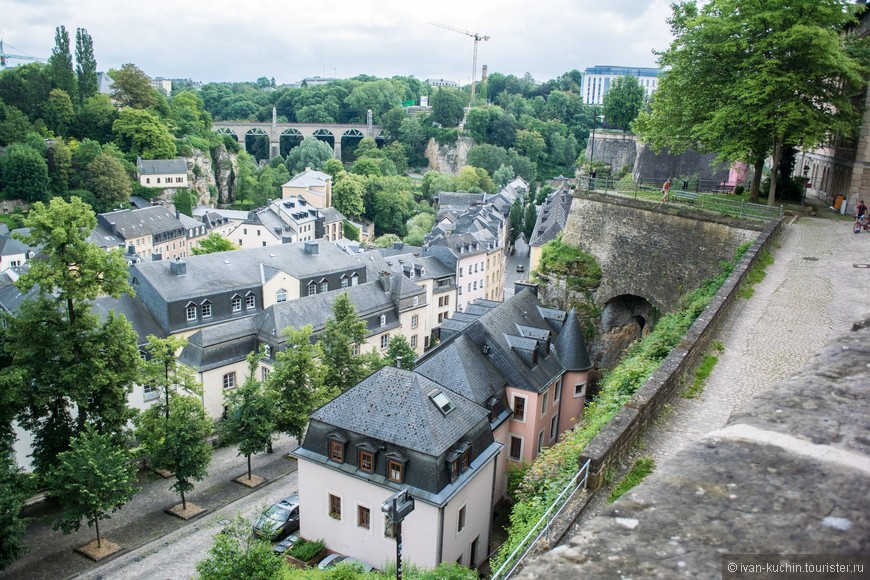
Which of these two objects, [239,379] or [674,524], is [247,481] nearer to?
[239,379]

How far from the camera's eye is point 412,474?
1650cm

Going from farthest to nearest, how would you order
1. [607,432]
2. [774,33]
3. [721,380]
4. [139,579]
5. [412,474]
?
[774,33]
[139,579]
[412,474]
[721,380]
[607,432]

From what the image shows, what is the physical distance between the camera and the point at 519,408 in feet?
73.2

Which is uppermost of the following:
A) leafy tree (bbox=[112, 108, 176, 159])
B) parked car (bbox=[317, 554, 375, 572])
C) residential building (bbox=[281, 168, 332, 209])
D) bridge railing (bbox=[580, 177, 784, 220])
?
leafy tree (bbox=[112, 108, 176, 159])

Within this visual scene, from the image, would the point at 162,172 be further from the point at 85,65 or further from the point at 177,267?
the point at 177,267

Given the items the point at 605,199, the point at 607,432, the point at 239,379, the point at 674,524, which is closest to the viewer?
the point at 674,524

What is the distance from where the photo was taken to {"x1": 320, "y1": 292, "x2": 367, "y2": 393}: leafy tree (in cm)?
2675

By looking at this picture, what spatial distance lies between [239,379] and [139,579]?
46.2ft

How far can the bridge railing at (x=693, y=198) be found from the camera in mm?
21969

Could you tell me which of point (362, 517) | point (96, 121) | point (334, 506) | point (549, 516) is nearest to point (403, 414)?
point (362, 517)

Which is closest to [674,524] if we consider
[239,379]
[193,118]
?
[239,379]

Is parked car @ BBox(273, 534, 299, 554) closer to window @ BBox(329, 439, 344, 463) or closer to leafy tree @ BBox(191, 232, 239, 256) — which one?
window @ BBox(329, 439, 344, 463)

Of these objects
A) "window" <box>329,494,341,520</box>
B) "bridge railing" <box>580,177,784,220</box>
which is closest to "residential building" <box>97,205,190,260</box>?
"bridge railing" <box>580,177,784,220</box>

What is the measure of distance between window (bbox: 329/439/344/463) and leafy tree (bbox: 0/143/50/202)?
6527 cm
